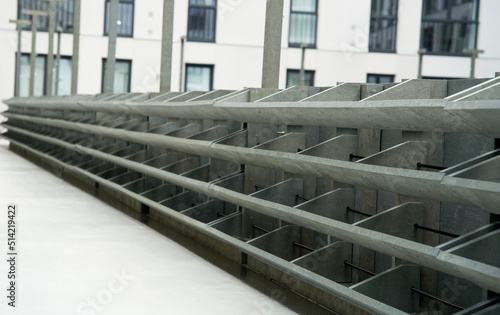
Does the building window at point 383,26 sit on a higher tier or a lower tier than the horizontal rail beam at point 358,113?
higher

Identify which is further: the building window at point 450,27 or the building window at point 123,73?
the building window at point 450,27

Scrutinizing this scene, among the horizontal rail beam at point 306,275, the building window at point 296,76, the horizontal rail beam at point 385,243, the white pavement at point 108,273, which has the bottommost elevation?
the white pavement at point 108,273

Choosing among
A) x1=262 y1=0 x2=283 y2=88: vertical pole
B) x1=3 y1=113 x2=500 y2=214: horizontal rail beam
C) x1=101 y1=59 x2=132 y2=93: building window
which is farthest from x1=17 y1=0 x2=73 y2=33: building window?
x1=3 y1=113 x2=500 y2=214: horizontal rail beam

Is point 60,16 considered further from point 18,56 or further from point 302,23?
point 302,23

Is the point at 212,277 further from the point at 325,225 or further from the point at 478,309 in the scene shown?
the point at 478,309

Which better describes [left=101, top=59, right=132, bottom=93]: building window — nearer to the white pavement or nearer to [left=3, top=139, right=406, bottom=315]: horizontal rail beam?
the white pavement

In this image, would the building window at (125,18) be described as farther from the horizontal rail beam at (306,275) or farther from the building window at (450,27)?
the horizontal rail beam at (306,275)

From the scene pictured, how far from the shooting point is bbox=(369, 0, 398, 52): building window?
22869 mm

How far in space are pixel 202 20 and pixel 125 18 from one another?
7.48 ft

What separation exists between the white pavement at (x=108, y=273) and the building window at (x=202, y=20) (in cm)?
1653

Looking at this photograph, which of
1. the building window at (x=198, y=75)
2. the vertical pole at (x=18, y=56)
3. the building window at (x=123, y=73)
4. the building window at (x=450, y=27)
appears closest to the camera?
the vertical pole at (x=18, y=56)

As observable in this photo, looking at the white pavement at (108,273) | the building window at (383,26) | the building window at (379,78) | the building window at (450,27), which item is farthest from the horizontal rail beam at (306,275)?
the building window at (450,27)

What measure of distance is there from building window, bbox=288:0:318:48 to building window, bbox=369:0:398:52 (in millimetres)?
2052

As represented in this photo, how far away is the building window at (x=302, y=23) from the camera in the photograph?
22.2 meters
